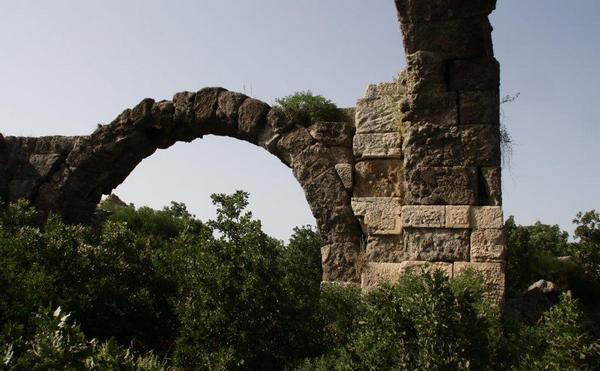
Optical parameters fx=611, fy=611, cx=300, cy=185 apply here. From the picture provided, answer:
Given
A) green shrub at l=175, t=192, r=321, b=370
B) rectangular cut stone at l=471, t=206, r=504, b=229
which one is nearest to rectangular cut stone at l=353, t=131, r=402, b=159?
rectangular cut stone at l=471, t=206, r=504, b=229

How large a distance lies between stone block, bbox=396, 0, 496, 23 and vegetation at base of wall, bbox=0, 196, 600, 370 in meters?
2.63

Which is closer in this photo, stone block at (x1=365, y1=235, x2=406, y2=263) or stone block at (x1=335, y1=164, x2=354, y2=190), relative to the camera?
stone block at (x1=365, y1=235, x2=406, y2=263)

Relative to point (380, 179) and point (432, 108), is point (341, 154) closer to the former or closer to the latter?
point (380, 179)

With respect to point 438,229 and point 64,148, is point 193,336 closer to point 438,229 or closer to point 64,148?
point 438,229

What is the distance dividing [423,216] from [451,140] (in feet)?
2.81

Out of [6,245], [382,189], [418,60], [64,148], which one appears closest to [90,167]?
[64,148]

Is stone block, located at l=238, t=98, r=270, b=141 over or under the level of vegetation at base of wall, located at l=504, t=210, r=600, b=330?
over

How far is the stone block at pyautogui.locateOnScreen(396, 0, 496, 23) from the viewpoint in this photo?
6.21 metres

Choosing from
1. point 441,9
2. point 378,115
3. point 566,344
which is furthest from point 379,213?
point 566,344

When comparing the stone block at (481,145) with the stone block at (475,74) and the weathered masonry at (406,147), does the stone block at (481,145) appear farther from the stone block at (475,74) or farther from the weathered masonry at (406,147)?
the stone block at (475,74)

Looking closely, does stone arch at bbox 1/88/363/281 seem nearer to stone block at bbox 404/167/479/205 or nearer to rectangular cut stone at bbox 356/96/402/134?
rectangular cut stone at bbox 356/96/402/134

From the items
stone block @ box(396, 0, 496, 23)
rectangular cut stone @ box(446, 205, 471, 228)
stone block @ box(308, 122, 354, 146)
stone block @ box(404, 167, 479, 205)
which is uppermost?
stone block @ box(396, 0, 496, 23)

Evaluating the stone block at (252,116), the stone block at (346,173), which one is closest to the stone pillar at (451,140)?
the stone block at (346,173)

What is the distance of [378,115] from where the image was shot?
737 centimetres
